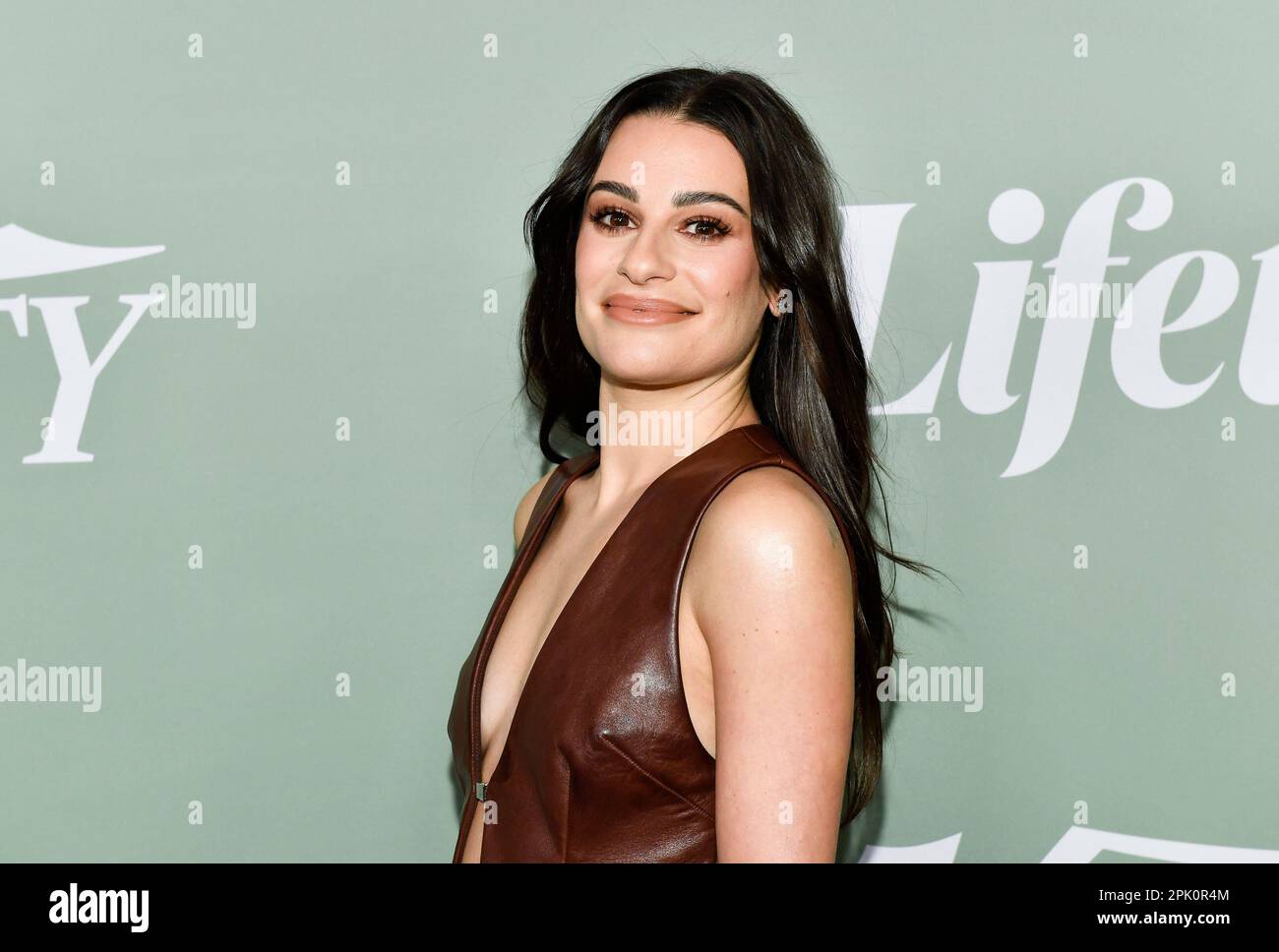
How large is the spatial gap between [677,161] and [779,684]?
28.1 inches

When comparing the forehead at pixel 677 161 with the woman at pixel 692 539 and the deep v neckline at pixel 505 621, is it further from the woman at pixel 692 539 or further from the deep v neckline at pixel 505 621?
the deep v neckline at pixel 505 621

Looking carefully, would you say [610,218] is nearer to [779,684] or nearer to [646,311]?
[646,311]

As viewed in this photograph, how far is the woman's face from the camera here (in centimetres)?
161

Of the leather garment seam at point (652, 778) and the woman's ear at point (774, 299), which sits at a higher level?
the woman's ear at point (774, 299)

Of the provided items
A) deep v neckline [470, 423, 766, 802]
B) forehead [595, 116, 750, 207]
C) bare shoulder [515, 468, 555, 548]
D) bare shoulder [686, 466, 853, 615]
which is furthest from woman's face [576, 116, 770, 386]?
bare shoulder [515, 468, 555, 548]

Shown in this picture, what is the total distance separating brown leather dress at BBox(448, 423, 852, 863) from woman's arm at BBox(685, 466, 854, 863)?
2.2 inches

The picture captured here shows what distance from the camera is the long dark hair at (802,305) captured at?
1.61 meters

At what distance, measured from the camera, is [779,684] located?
133 cm

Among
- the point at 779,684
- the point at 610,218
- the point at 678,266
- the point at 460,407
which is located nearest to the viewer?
the point at 779,684

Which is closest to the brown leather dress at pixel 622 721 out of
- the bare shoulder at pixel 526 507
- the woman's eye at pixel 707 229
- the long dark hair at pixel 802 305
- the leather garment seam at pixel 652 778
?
the leather garment seam at pixel 652 778

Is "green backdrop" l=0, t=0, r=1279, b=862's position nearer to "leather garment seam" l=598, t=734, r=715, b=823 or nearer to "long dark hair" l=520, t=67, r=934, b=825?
"long dark hair" l=520, t=67, r=934, b=825

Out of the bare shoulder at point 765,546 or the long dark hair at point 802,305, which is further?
the long dark hair at point 802,305

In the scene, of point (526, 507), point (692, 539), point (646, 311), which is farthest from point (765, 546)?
point (526, 507)
